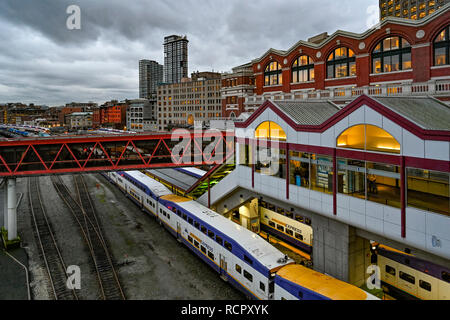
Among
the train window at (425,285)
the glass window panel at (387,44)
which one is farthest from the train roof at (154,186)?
the glass window panel at (387,44)

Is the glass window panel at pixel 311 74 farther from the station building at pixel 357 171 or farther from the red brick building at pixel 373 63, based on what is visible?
the station building at pixel 357 171

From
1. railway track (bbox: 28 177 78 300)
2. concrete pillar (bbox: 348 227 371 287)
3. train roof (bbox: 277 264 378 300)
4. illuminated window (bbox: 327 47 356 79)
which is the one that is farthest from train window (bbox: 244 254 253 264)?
illuminated window (bbox: 327 47 356 79)

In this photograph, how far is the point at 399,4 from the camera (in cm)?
11600

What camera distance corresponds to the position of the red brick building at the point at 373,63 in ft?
93.2

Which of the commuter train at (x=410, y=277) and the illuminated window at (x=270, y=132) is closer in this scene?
the commuter train at (x=410, y=277)

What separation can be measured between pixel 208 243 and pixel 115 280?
8009 millimetres

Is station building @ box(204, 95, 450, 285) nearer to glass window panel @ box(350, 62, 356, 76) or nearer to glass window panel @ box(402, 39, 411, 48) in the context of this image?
glass window panel @ box(402, 39, 411, 48)

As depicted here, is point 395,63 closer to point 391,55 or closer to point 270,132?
point 391,55

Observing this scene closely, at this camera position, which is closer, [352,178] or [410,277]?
[352,178]

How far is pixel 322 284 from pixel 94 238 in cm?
2543

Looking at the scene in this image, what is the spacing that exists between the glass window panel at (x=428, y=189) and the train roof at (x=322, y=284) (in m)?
5.50

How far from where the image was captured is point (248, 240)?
839 inches

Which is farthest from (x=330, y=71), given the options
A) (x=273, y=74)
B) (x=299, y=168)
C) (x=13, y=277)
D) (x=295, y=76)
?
(x=13, y=277)

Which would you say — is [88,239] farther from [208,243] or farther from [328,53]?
[328,53]
